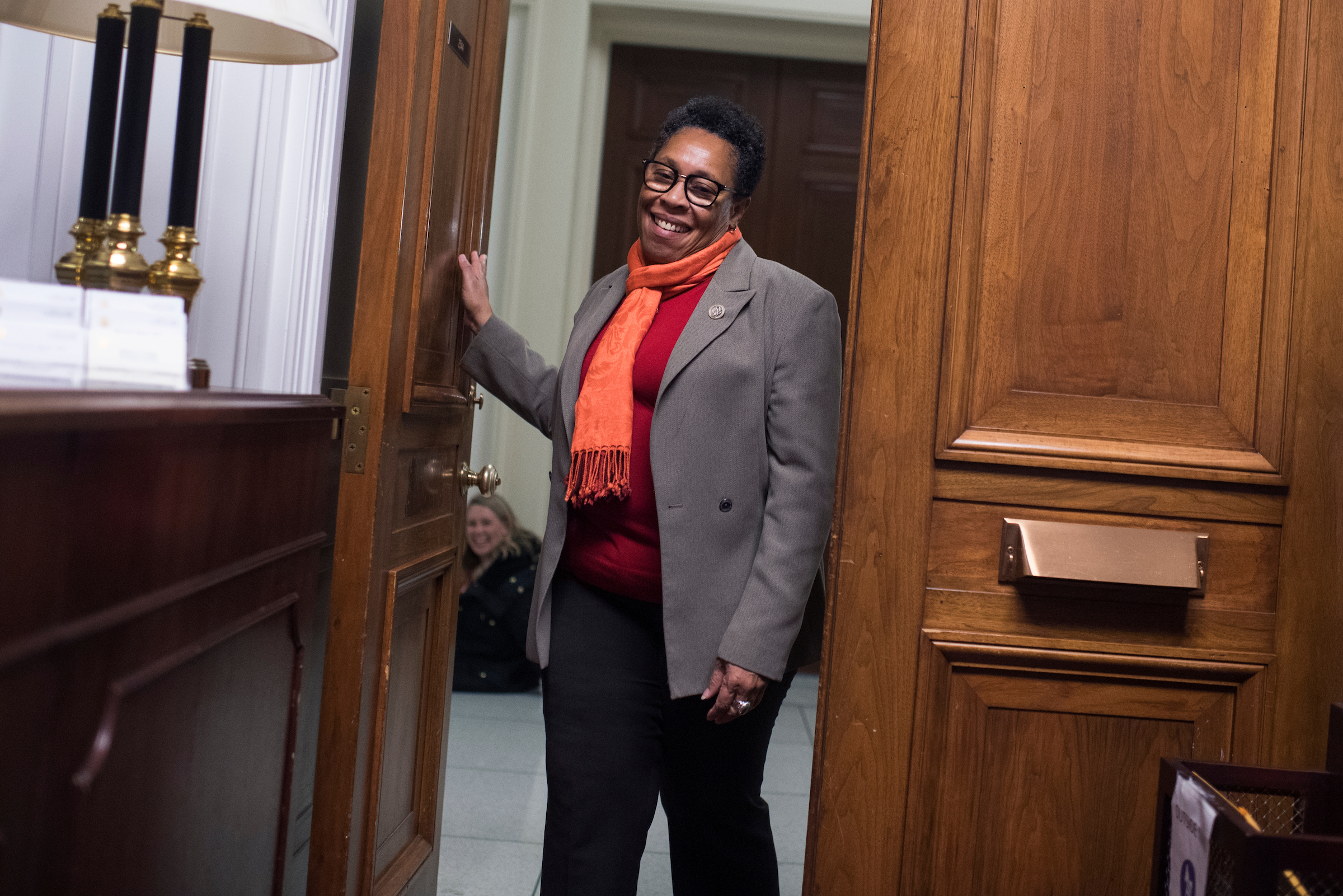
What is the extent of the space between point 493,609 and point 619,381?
95.2 inches

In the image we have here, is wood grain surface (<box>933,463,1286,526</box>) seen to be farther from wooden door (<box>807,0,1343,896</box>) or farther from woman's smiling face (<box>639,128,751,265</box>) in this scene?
woman's smiling face (<box>639,128,751,265</box>)

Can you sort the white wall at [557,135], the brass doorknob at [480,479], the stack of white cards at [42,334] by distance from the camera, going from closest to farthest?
the stack of white cards at [42,334], the brass doorknob at [480,479], the white wall at [557,135]

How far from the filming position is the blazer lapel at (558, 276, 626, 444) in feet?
5.88

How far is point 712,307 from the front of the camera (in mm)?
1717

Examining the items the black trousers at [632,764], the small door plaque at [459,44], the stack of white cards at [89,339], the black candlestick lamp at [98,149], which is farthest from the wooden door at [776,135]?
the stack of white cards at [89,339]

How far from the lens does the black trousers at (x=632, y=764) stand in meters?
1.65

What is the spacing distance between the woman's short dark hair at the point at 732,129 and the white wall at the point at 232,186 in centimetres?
54

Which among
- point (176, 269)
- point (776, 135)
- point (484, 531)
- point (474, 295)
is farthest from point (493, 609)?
point (176, 269)

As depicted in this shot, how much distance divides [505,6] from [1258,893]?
1.90 m

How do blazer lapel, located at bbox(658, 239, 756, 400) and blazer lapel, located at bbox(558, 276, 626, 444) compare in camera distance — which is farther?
blazer lapel, located at bbox(558, 276, 626, 444)

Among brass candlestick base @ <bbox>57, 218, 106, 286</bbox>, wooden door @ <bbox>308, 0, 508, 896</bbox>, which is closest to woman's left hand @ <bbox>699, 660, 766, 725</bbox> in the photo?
wooden door @ <bbox>308, 0, 508, 896</bbox>

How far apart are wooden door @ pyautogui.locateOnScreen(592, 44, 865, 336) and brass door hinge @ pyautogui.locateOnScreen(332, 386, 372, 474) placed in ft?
10.3

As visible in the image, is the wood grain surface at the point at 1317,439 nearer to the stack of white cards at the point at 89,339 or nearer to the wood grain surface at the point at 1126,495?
the wood grain surface at the point at 1126,495

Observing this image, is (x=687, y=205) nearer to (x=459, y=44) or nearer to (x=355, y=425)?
(x=459, y=44)
